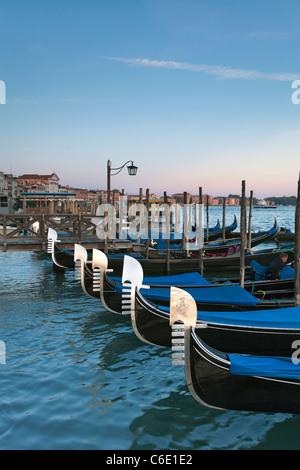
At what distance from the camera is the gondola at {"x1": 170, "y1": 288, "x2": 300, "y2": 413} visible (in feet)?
11.5

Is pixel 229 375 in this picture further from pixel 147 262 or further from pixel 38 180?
pixel 38 180

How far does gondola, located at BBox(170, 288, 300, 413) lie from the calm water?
0.28m

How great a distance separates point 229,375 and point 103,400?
1469mm

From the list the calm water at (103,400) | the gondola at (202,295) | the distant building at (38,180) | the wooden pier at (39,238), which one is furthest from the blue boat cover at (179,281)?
the distant building at (38,180)

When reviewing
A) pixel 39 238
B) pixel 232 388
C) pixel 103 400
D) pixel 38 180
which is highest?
pixel 38 180

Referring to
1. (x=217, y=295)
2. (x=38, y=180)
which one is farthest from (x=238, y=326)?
(x=38, y=180)

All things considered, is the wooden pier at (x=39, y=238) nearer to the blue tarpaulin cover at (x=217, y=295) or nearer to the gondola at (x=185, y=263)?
the gondola at (x=185, y=263)

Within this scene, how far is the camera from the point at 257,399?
377 cm

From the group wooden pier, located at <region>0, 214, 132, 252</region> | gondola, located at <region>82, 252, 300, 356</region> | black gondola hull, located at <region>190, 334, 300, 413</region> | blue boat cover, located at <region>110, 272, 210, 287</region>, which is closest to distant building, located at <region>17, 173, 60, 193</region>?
wooden pier, located at <region>0, 214, 132, 252</region>

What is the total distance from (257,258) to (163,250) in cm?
279

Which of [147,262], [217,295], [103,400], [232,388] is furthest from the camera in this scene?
[147,262]

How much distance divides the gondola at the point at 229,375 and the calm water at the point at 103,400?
0.93 feet

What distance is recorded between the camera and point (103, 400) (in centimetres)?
435

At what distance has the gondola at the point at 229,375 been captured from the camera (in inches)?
138
